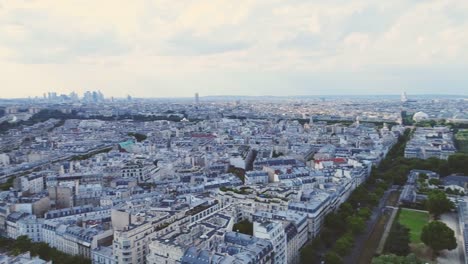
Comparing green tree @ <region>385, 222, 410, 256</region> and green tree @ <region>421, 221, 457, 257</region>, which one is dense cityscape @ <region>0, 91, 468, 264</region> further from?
green tree @ <region>421, 221, 457, 257</region>

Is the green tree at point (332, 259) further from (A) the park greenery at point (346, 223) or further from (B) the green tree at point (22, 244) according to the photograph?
(B) the green tree at point (22, 244)

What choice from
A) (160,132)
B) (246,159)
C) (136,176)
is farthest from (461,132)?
(136,176)

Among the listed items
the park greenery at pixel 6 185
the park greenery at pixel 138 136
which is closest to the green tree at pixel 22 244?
the park greenery at pixel 6 185

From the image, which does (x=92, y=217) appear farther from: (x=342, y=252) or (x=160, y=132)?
(x=160, y=132)

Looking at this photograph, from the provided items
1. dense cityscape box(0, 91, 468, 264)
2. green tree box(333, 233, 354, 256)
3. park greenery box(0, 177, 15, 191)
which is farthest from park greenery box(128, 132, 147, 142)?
green tree box(333, 233, 354, 256)

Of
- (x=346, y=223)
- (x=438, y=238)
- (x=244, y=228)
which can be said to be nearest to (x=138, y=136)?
(x=244, y=228)

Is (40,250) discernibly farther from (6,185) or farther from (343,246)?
(6,185)
